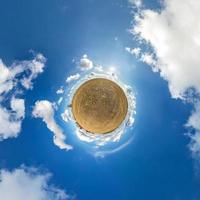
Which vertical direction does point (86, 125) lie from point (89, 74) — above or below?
below

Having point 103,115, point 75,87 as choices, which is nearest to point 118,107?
point 103,115

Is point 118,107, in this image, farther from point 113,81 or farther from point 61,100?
point 61,100

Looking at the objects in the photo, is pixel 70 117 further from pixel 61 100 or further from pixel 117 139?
pixel 117 139

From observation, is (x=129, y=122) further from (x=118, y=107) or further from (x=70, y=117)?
(x=70, y=117)

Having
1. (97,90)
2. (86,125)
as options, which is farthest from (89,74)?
(86,125)

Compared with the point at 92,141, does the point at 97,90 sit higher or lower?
higher
